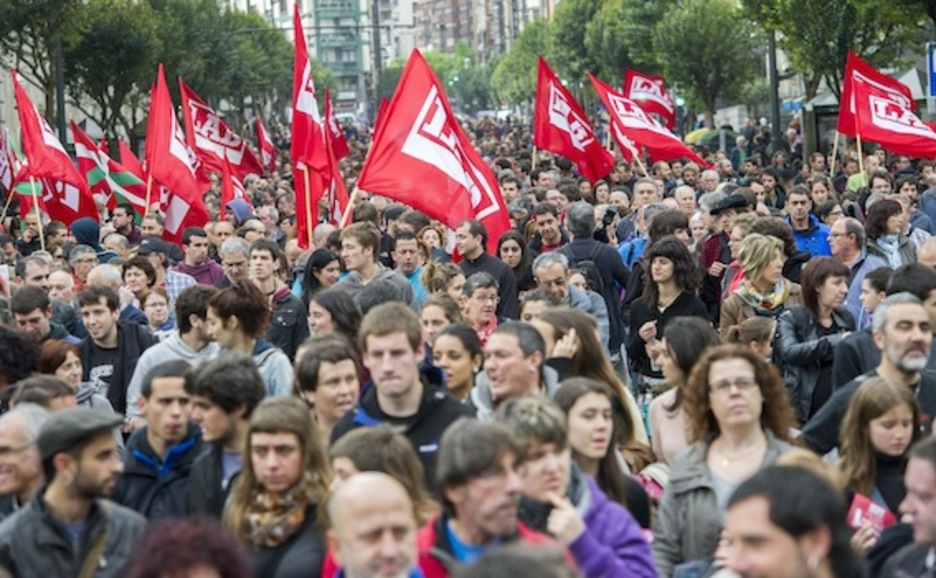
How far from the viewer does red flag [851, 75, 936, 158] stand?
67.7 feet

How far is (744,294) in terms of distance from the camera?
469 inches

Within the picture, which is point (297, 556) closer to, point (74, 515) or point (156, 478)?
point (74, 515)

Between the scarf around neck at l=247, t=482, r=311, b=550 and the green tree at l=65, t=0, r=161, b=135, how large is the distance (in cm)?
3712

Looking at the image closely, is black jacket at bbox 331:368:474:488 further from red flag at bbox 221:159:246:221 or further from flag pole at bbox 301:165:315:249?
red flag at bbox 221:159:246:221

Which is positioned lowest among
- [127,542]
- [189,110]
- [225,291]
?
[127,542]

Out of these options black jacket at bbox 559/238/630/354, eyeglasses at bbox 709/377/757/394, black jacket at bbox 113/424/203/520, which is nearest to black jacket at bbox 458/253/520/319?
black jacket at bbox 559/238/630/354

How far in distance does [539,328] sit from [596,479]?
181 centimetres

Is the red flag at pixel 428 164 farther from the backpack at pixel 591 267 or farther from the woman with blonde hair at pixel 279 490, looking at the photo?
the woman with blonde hair at pixel 279 490

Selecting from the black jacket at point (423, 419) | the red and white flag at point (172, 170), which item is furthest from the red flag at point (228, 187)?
the black jacket at point (423, 419)

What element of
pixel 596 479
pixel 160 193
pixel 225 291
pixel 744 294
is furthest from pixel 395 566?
pixel 160 193

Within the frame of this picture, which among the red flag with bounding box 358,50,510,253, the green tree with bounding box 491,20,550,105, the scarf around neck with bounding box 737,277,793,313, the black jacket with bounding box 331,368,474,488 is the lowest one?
the black jacket with bounding box 331,368,474,488

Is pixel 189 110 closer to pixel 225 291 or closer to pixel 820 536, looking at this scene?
pixel 225 291

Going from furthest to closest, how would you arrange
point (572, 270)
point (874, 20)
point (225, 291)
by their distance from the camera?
point (874, 20) → point (572, 270) → point (225, 291)

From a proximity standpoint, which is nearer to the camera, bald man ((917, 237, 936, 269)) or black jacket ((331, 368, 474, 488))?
black jacket ((331, 368, 474, 488))
